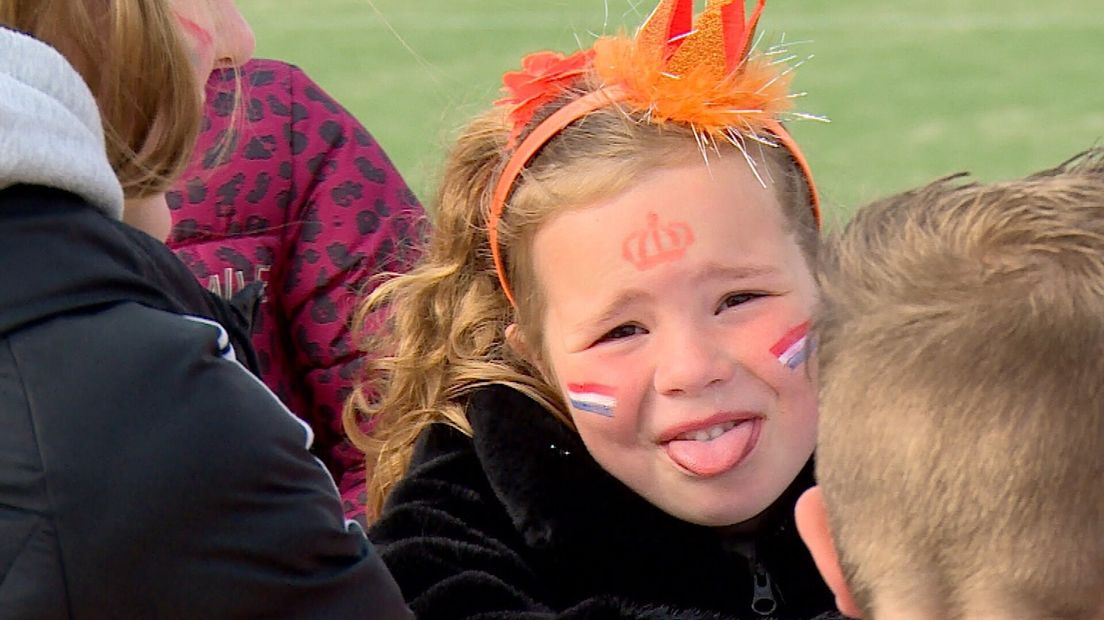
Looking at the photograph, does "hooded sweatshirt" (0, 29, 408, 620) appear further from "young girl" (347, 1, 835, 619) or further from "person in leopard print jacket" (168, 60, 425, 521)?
"person in leopard print jacket" (168, 60, 425, 521)

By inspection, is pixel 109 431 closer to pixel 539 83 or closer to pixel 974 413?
pixel 974 413

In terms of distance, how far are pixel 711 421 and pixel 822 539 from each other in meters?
0.54

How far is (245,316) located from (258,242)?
66cm

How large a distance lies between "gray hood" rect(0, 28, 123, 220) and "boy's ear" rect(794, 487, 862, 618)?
57 cm

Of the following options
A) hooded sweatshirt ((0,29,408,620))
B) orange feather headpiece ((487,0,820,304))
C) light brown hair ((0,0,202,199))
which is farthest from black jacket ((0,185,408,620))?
orange feather headpiece ((487,0,820,304))

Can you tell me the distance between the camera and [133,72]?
4.79 ft

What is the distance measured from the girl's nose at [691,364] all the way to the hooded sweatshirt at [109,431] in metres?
0.52

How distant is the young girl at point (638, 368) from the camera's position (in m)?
1.77

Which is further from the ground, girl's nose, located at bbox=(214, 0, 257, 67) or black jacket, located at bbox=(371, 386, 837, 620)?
girl's nose, located at bbox=(214, 0, 257, 67)

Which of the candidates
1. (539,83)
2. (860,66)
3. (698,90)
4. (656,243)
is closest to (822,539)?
(656,243)

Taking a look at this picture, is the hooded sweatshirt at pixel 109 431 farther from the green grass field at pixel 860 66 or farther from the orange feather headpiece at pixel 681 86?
the green grass field at pixel 860 66

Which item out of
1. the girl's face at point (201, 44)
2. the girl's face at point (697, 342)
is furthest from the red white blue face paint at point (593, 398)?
the girl's face at point (201, 44)

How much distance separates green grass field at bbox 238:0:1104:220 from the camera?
5.88m

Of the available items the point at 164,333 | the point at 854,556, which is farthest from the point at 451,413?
the point at 854,556
